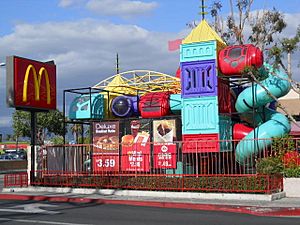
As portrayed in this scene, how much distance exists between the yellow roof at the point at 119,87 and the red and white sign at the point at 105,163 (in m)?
5.00

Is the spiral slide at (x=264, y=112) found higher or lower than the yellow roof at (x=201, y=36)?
lower

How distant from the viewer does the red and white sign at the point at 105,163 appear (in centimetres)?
2073

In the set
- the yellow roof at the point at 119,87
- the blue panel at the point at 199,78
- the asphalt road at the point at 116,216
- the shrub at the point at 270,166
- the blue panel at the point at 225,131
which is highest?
the yellow roof at the point at 119,87

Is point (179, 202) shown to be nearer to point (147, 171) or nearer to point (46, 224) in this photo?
point (147, 171)

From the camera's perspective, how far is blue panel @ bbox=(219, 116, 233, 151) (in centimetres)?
1914

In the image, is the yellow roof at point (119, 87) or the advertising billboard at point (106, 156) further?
the yellow roof at point (119, 87)

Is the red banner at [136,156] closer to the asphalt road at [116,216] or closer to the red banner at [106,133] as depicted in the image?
the red banner at [106,133]

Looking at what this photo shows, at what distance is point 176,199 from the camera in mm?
17000

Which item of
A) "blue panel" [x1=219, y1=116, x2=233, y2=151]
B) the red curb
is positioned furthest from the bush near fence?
"blue panel" [x1=219, y1=116, x2=233, y2=151]

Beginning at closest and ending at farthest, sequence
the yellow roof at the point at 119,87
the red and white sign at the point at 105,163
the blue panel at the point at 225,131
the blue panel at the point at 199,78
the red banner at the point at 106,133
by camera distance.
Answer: the blue panel at the point at 225,131, the blue panel at the point at 199,78, the red and white sign at the point at 105,163, the red banner at the point at 106,133, the yellow roof at the point at 119,87

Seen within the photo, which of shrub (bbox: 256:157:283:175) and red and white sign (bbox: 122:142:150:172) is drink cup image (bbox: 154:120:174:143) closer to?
red and white sign (bbox: 122:142:150:172)

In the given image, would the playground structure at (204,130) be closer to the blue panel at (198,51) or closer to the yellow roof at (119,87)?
the blue panel at (198,51)

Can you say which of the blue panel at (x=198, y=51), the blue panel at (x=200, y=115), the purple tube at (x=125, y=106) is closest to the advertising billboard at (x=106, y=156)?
the purple tube at (x=125, y=106)

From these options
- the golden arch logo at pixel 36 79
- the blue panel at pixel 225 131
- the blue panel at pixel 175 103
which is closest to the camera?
the blue panel at pixel 225 131
